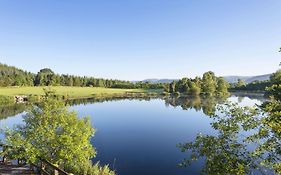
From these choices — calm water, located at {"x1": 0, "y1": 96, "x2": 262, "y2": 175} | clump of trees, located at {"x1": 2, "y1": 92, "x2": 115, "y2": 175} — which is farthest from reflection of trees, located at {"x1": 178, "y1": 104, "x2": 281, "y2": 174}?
calm water, located at {"x1": 0, "y1": 96, "x2": 262, "y2": 175}

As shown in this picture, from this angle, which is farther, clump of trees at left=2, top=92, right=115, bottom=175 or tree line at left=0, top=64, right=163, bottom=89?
tree line at left=0, top=64, right=163, bottom=89

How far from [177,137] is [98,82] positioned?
492 feet

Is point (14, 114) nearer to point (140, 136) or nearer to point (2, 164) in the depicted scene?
point (140, 136)

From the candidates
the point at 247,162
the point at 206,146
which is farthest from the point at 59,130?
the point at 247,162

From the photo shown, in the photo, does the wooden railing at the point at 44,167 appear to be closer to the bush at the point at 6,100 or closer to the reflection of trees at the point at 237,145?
Answer: the reflection of trees at the point at 237,145

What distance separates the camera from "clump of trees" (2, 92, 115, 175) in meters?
16.5

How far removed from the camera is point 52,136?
16781 millimetres

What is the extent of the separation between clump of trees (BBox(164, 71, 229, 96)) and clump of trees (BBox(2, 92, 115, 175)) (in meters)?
132

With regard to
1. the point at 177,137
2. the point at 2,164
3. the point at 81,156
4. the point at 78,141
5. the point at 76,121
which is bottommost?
the point at 177,137

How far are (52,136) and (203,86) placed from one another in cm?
14314

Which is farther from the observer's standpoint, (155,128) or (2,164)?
(155,128)

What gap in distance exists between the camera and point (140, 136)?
42.4 meters

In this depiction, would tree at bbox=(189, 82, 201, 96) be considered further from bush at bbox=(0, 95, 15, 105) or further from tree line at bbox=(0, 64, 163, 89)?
bush at bbox=(0, 95, 15, 105)

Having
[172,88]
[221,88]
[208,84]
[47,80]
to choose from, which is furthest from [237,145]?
[47,80]
